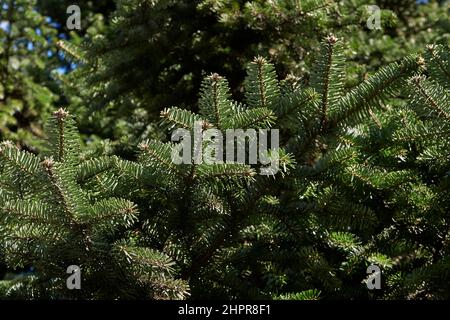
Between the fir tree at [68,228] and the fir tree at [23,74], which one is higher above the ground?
the fir tree at [23,74]

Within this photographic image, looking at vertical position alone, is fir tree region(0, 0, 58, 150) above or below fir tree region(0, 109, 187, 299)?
above

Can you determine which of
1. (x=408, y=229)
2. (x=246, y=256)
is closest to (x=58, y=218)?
(x=246, y=256)

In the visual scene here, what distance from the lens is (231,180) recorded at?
190cm

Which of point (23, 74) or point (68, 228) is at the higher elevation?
point (23, 74)

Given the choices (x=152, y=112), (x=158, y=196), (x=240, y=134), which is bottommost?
(x=158, y=196)

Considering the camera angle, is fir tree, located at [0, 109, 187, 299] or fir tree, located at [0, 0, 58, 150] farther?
fir tree, located at [0, 0, 58, 150]

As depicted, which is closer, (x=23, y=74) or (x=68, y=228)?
(x=68, y=228)

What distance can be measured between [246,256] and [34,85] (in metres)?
3.89

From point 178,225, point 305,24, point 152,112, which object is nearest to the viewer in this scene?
point 178,225

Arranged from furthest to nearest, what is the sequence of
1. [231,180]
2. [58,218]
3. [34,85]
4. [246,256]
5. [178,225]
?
Answer: [34,85] < [246,256] < [178,225] < [231,180] < [58,218]

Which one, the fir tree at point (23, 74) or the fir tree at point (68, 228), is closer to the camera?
the fir tree at point (68, 228)

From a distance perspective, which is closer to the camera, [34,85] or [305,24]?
[305,24]
